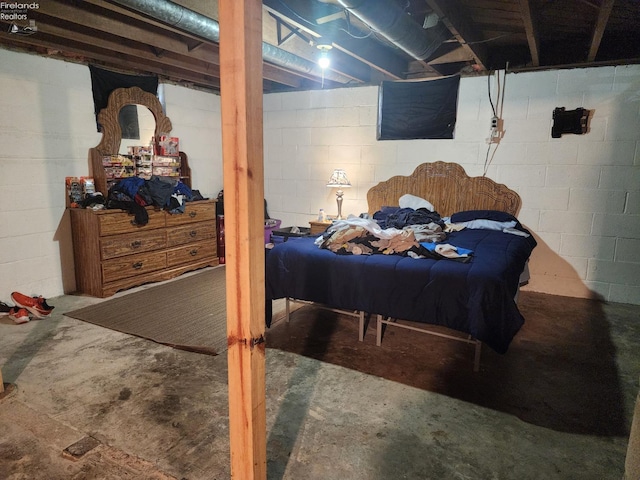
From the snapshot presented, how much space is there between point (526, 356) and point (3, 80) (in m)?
4.73

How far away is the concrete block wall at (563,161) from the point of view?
3.79 metres

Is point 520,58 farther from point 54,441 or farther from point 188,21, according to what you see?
point 54,441

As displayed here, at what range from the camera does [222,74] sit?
1183 millimetres

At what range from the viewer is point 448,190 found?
4.54 meters

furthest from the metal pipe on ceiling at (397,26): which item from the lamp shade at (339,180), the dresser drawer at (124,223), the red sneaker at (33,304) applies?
the red sneaker at (33,304)

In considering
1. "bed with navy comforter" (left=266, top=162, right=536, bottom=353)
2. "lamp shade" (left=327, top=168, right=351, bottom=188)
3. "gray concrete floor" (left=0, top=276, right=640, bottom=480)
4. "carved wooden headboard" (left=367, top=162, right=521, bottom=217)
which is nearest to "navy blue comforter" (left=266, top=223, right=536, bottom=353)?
"bed with navy comforter" (left=266, top=162, right=536, bottom=353)

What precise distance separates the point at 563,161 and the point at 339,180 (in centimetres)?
238

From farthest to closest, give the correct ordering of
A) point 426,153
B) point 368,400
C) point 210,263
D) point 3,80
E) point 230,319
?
Answer: point 210,263 < point 426,153 < point 3,80 < point 368,400 < point 230,319

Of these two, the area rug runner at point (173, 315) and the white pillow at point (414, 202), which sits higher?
the white pillow at point (414, 202)

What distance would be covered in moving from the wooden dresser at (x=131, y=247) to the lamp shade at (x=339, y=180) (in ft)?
5.33

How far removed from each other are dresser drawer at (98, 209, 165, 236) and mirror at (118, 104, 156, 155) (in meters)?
0.84

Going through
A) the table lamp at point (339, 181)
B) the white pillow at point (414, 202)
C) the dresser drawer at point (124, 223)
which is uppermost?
the table lamp at point (339, 181)

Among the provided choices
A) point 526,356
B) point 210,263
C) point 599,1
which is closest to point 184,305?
point 210,263

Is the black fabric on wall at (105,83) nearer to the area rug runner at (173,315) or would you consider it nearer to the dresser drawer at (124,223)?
the dresser drawer at (124,223)
